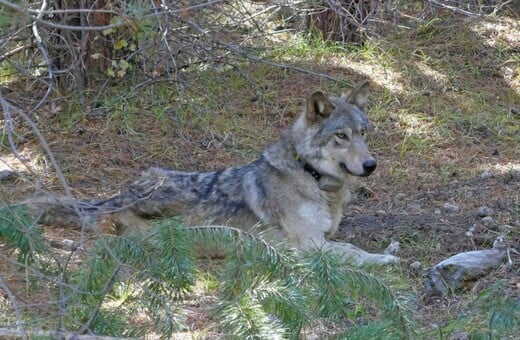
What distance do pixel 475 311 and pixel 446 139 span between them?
15.2 feet

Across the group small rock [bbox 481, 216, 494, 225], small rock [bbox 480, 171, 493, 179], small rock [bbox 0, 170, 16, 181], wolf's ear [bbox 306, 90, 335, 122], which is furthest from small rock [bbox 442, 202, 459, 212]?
small rock [bbox 0, 170, 16, 181]

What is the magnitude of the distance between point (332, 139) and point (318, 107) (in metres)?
0.26

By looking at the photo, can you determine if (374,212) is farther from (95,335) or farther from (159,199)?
(95,335)

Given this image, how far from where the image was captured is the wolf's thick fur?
20.8 feet

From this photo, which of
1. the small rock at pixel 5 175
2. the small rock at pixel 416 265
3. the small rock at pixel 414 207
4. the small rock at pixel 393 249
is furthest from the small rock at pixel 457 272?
the small rock at pixel 5 175

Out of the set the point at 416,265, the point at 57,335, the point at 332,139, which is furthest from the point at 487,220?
the point at 57,335

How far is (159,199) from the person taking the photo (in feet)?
21.1

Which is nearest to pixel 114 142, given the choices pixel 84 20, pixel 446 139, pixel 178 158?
pixel 178 158

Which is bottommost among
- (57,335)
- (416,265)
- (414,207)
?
(414,207)

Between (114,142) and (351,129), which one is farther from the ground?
(351,129)

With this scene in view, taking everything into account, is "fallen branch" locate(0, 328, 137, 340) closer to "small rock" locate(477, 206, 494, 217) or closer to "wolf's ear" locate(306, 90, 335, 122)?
"wolf's ear" locate(306, 90, 335, 122)

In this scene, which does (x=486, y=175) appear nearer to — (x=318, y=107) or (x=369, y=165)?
(x=369, y=165)

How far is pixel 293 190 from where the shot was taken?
641 cm

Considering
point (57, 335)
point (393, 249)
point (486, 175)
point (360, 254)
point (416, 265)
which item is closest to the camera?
point (57, 335)
